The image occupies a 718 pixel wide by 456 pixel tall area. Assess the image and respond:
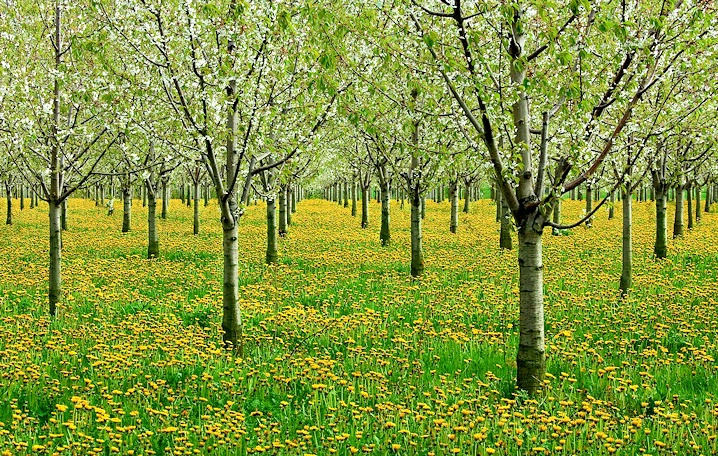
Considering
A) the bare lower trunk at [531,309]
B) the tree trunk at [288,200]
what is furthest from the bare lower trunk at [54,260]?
the tree trunk at [288,200]

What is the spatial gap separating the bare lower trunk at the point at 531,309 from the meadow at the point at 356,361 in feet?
0.81

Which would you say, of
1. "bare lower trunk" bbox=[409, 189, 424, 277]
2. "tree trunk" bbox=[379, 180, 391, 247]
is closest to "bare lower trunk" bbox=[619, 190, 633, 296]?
"bare lower trunk" bbox=[409, 189, 424, 277]

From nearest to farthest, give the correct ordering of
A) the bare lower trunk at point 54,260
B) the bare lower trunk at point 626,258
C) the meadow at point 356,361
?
the meadow at point 356,361 → the bare lower trunk at point 54,260 → the bare lower trunk at point 626,258

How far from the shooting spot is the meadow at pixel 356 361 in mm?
5629

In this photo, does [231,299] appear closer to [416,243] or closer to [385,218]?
[416,243]

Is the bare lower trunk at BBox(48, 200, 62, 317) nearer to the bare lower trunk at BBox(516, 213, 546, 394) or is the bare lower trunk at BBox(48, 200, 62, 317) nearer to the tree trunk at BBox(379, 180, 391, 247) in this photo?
the bare lower trunk at BBox(516, 213, 546, 394)

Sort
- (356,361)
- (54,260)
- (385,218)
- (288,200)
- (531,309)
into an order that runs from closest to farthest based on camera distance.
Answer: (531,309), (356,361), (54,260), (385,218), (288,200)

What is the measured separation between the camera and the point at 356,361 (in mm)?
8047

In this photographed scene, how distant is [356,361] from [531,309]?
244 cm

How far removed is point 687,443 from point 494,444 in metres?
1.70

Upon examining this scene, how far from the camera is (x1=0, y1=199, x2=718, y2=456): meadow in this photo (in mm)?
5629

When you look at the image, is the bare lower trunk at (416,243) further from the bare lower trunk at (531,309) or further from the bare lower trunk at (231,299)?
the bare lower trunk at (531,309)

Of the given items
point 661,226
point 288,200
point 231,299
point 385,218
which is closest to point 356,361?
point 231,299

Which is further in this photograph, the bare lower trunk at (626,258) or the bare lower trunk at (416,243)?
the bare lower trunk at (416,243)
